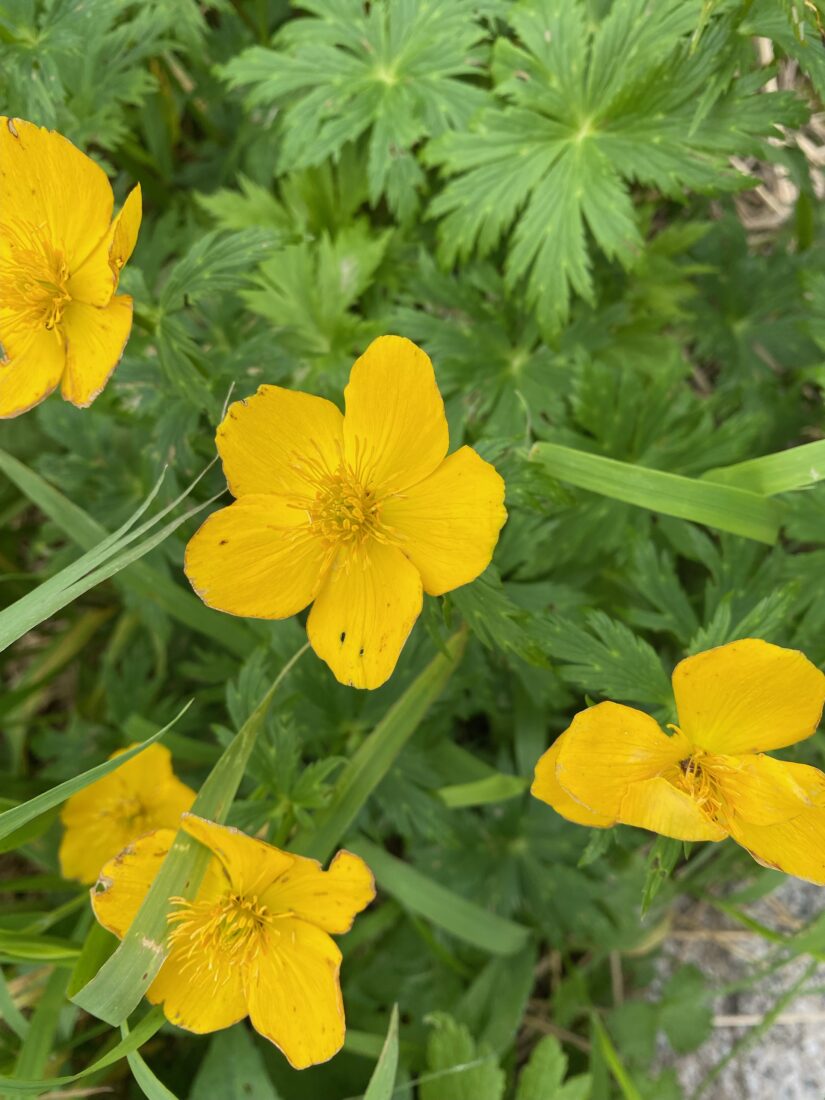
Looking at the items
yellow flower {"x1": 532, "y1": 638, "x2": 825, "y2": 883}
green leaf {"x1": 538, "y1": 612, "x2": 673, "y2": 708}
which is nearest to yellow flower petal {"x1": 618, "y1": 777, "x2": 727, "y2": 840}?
yellow flower {"x1": 532, "y1": 638, "x2": 825, "y2": 883}

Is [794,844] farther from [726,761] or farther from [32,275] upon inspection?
[32,275]

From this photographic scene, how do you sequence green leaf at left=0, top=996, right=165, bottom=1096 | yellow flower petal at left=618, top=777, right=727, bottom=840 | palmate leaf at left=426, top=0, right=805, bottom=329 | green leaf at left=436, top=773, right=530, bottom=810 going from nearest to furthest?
yellow flower petal at left=618, top=777, right=727, bottom=840, green leaf at left=0, top=996, right=165, bottom=1096, palmate leaf at left=426, top=0, right=805, bottom=329, green leaf at left=436, top=773, right=530, bottom=810

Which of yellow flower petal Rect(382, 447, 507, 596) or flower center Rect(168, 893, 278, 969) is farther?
Answer: flower center Rect(168, 893, 278, 969)

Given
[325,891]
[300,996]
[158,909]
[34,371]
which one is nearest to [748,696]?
[325,891]

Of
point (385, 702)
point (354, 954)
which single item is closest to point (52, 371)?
point (385, 702)

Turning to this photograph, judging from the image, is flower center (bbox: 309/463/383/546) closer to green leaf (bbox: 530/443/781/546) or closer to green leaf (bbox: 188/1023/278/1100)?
green leaf (bbox: 530/443/781/546)

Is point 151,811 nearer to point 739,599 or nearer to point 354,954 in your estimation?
point 354,954
